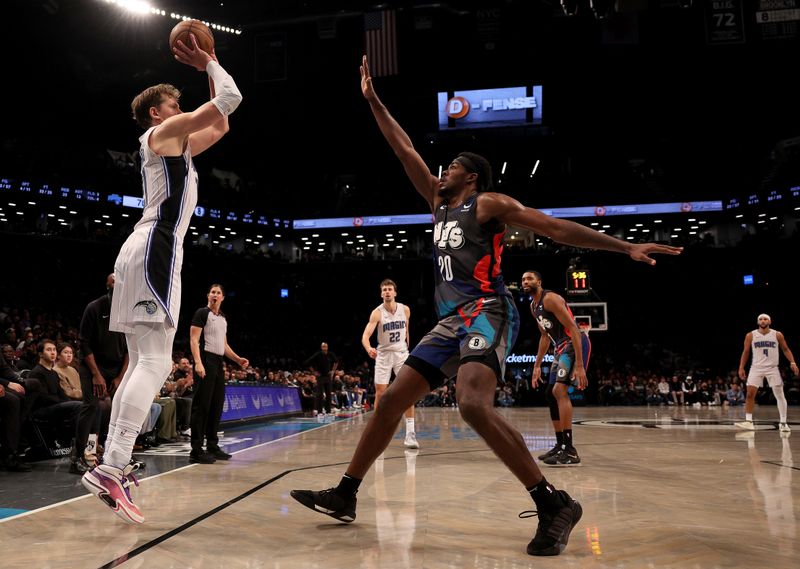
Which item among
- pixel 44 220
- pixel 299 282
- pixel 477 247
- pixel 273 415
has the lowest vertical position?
pixel 273 415

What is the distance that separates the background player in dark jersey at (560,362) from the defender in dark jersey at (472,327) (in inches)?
114

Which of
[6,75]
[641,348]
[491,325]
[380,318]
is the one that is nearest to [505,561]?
[491,325]

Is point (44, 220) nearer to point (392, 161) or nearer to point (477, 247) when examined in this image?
point (392, 161)

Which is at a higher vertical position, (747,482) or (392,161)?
(392,161)

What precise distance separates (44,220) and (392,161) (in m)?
20.5

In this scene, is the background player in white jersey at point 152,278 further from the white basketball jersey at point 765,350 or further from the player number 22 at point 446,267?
the white basketball jersey at point 765,350

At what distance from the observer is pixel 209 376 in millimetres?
6289

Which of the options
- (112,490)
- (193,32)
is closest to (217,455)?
(112,490)

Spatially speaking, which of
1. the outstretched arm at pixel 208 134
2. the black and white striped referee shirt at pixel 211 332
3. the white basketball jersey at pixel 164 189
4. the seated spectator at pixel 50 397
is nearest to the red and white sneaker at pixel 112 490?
the white basketball jersey at pixel 164 189

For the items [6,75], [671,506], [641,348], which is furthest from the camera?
[641,348]

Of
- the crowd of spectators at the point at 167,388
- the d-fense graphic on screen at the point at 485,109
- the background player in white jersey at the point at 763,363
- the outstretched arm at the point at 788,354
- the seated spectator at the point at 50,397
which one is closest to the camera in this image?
the crowd of spectators at the point at 167,388

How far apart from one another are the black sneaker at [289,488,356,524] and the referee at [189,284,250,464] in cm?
317

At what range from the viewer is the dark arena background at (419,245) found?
10.6ft

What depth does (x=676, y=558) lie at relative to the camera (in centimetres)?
249
